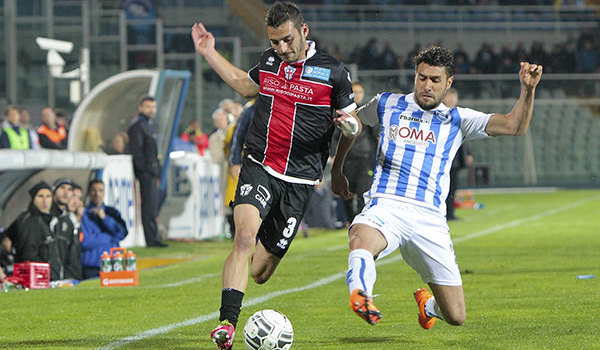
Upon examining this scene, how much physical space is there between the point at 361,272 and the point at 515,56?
32.3 m

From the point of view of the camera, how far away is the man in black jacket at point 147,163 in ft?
54.2

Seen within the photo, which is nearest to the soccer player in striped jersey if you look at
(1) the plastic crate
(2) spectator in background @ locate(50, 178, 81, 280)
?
(1) the plastic crate

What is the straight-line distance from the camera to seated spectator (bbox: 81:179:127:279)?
12703 mm

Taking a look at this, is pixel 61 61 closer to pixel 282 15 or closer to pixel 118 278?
pixel 118 278

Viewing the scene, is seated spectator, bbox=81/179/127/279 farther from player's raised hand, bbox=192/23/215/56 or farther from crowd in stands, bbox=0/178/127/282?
player's raised hand, bbox=192/23/215/56

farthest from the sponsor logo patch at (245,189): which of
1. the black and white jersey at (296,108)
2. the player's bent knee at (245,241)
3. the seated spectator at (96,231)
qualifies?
the seated spectator at (96,231)

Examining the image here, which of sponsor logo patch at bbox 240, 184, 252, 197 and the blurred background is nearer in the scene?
sponsor logo patch at bbox 240, 184, 252, 197

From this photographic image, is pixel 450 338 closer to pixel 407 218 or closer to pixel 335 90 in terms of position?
pixel 407 218

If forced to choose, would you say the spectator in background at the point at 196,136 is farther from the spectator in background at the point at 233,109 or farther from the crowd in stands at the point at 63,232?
the crowd in stands at the point at 63,232

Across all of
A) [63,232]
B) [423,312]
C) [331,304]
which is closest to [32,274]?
[63,232]

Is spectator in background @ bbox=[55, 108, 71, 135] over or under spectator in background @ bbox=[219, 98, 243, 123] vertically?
under

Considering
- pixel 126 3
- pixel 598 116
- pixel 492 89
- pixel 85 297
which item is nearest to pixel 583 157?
pixel 598 116

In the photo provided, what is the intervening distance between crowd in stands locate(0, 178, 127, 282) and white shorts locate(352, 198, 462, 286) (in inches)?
243

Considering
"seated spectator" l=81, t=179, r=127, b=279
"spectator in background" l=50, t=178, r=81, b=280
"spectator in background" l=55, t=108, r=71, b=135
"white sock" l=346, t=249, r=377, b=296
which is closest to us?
"white sock" l=346, t=249, r=377, b=296
